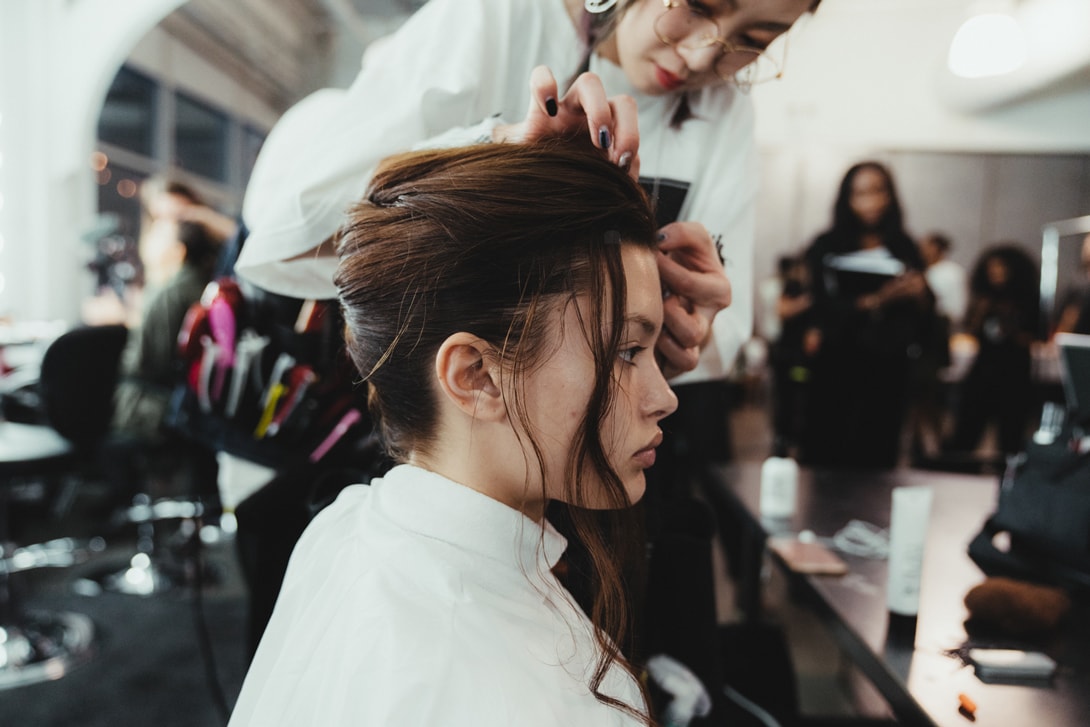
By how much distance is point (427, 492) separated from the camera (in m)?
0.74

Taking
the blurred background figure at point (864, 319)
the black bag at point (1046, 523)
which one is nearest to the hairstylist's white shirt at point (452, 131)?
the black bag at point (1046, 523)

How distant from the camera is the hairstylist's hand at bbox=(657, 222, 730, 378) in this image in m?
0.85

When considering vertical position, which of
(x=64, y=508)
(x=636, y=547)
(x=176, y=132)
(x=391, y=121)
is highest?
(x=176, y=132)

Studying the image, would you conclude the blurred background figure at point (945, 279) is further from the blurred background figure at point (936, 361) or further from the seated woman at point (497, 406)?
the seated woman at point (497, 406)

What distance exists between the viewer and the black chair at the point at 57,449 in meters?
2.34

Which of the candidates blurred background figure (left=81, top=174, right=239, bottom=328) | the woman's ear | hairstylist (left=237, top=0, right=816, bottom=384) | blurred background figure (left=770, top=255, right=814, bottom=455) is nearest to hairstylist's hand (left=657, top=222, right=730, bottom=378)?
hairstylist (left=237, top=0, right=816, bottom=384)

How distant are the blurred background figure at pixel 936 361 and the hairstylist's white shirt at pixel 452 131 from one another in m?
4.12

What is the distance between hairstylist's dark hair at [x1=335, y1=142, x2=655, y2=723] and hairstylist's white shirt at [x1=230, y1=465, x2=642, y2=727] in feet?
0.16

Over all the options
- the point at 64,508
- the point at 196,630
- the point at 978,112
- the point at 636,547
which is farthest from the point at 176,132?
the point at 636,547

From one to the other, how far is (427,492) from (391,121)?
0.41 meters

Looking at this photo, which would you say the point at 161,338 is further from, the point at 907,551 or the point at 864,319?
the point at 907,551

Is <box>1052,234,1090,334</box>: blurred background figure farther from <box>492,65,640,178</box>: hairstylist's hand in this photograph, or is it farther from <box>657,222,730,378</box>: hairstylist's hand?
<box>492,65,640,178</box>: hairstylist's hand

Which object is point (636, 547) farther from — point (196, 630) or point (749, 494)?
point (196, 630)

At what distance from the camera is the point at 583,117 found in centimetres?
79
